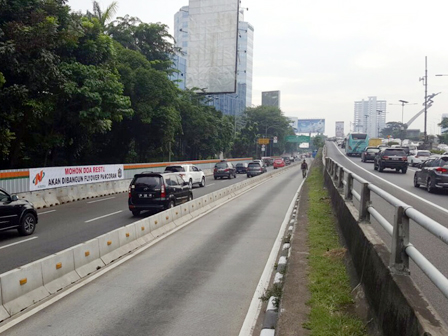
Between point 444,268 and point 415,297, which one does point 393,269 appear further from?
point 444,268

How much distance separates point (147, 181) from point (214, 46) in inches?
744

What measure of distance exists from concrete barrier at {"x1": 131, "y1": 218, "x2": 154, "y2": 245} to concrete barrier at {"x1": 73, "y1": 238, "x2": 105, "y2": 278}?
7.84 feet

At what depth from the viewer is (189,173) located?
3039 cm

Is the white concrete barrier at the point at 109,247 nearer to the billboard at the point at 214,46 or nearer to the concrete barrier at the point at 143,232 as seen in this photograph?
the concrete barrier at the point at 143,232

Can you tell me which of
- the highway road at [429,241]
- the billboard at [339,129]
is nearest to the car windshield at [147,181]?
the highway road at [429,241]

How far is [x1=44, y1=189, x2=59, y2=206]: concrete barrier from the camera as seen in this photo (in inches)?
838

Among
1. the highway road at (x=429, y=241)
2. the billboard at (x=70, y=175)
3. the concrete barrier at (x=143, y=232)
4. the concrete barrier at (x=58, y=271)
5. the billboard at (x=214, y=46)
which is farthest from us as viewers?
the billboard at (x=214, y=46)

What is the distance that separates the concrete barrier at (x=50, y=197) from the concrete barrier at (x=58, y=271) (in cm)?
1422

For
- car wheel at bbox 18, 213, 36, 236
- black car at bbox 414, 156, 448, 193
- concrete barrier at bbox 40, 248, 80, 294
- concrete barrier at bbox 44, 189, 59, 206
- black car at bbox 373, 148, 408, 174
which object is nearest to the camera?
concrete barrier at bbox 40, 248, 80, 294

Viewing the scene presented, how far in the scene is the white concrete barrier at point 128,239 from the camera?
10766 mm

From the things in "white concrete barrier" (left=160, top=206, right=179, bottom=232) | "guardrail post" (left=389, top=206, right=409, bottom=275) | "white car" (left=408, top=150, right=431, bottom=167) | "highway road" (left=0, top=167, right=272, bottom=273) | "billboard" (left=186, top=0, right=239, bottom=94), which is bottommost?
"highway road" (left=0, top=167, right=272, bottom=273)

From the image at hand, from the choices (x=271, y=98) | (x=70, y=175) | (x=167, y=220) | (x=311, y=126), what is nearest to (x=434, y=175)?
(x=167, y=220)

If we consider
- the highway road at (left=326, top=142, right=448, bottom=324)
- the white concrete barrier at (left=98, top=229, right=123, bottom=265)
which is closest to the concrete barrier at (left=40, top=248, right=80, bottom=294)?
the white concrete barrier at (left=98, top=229, right=123, bottom=265)

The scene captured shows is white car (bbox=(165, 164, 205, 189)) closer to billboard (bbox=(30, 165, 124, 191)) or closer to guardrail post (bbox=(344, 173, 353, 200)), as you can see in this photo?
billboard (bbox=(30, 165, 124, 191))
